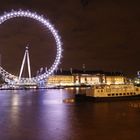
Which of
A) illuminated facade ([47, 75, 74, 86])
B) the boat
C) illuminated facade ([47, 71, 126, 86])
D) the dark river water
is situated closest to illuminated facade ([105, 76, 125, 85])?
illuminated facade ([47, 71, 126, 86])

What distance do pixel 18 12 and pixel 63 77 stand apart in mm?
62922

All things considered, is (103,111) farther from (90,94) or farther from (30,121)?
(90,94)

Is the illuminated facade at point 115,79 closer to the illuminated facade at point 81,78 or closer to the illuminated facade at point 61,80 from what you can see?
the illuminated facade at point 81,78

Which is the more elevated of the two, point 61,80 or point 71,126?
point 61,80

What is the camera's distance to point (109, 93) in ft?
99.1

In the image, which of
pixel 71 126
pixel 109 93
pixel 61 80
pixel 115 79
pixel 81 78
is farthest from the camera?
pixel 115 79

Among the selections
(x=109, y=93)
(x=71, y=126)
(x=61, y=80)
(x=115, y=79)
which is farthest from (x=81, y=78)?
(x=71, y=126)

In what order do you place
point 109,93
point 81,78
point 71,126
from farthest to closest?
point 81,78
point 109,93
point 71,126

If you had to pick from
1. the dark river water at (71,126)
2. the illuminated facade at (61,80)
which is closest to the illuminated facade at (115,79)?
the illuminated facade at (61,80)

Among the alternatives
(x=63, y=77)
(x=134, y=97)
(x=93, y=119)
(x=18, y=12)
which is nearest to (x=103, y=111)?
(x=93, y=119)

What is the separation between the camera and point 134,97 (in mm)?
31578

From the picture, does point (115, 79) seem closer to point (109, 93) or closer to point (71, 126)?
point (109, 93)

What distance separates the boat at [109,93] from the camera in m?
29.4

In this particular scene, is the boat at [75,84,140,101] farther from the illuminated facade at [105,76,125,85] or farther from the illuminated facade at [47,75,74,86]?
the illuminated facade at [105,76,125,85]
